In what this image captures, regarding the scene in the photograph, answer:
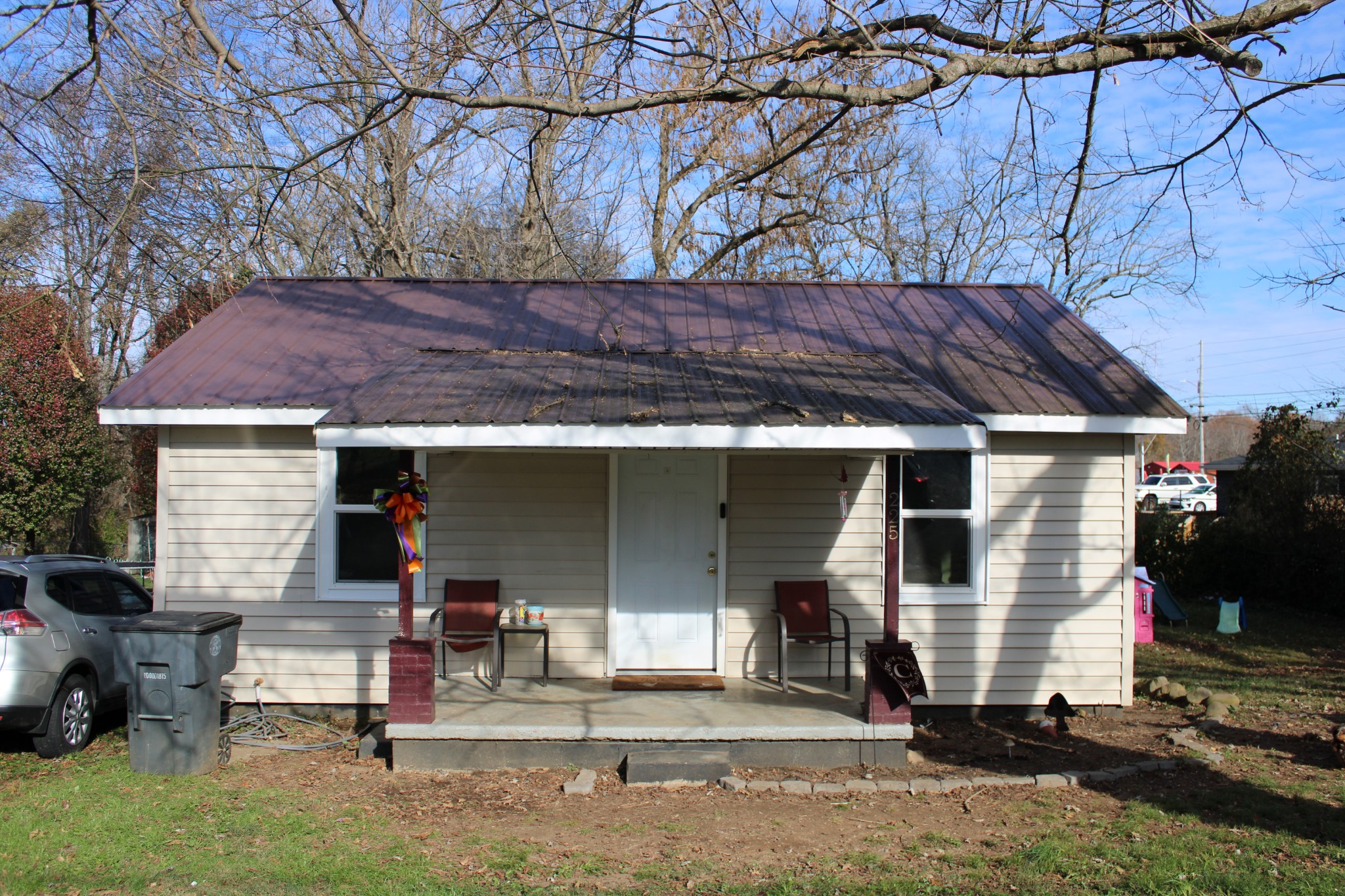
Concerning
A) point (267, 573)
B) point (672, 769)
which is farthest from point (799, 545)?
point (267, 573)

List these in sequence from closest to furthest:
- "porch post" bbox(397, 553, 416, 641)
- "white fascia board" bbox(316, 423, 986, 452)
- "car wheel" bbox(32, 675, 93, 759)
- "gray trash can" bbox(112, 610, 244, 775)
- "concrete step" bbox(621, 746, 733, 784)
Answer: "white fascia board" bbox(316, 423, 986, 452) → "concrete step" bbox(621, 746, 733, 784) → "gray trash can" bbox(112, 610, 244, 775) → "porch post" bbox(397, 553, 416, 641) → "car wheel" bbox(32, 675, 93, 759)

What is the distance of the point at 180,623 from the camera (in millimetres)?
6324

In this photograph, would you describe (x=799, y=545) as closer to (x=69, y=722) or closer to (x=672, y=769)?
(x=672, y=769)

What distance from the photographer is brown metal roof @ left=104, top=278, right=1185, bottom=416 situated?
7.47 metres

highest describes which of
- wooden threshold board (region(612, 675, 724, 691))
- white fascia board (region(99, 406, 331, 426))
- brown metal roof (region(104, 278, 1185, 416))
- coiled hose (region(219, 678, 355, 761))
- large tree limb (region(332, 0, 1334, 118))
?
large tree limb (region(332, 0, 1334, 118))

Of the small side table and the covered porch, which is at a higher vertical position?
the small side table

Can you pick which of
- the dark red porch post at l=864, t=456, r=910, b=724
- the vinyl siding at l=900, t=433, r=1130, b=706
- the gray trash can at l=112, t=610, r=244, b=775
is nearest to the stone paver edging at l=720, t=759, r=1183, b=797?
the dark red porch post at l=864, t=456, r=910, b=724

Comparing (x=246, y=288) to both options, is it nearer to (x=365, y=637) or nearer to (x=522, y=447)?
(x=365, y=637)

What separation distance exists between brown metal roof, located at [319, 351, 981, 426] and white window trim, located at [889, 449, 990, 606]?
49.4 inches

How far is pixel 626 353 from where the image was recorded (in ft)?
25.3

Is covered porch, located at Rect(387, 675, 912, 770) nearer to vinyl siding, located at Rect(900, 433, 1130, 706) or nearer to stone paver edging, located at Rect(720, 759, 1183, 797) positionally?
stone paver edging, located at Rect(720, 759, 1183, 797)

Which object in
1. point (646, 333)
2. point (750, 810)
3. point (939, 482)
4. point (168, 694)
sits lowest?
point (750, 810)

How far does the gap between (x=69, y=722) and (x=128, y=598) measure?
135 centimetres

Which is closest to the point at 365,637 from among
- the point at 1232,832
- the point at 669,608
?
the point at 669,608
